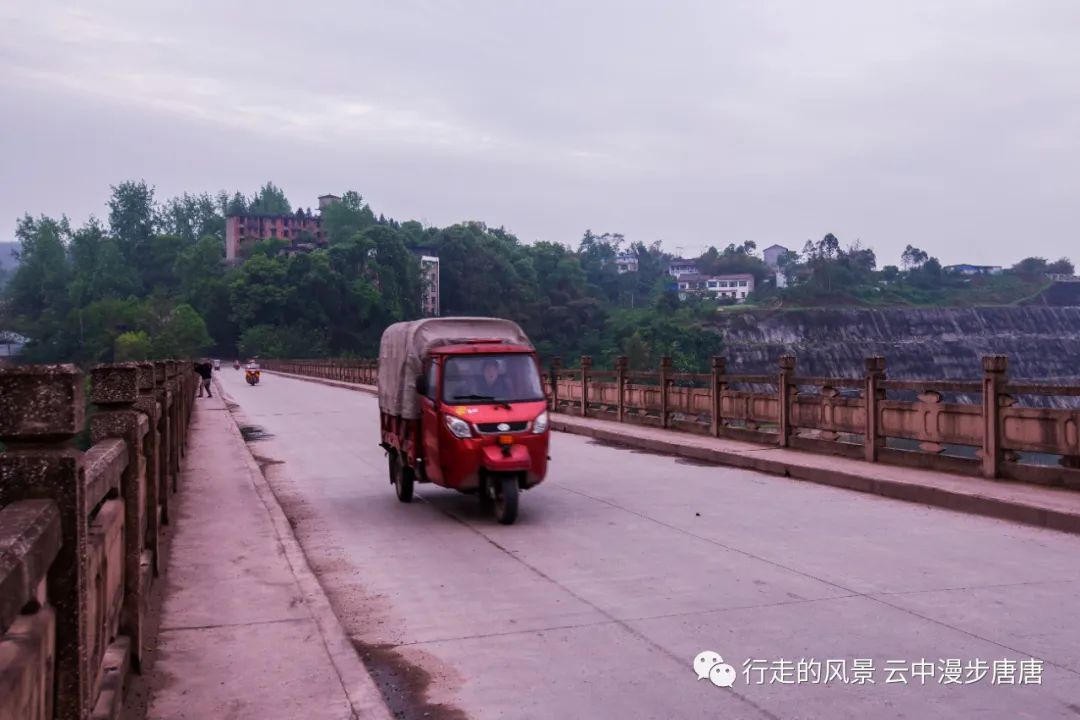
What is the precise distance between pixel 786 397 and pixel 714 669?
1230 cm

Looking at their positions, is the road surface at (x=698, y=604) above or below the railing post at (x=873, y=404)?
below

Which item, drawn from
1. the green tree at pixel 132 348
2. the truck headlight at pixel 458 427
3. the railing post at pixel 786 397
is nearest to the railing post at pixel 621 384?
the railing post at pixel 786 397

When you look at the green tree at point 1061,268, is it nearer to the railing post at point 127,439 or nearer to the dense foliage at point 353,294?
the dense foliage at point 353,294

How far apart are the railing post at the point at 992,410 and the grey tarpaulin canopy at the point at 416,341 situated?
19.3ft

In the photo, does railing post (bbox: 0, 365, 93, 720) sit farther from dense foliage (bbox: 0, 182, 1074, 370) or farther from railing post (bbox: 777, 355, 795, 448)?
dense foliage (bbox: 0, 182, 1074, 370)

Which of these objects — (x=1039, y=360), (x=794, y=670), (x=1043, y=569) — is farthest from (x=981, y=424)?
(x=1039, y=360)

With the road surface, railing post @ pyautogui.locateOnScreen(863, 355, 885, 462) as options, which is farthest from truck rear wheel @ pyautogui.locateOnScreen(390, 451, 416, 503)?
railing post @ pyautogui.locateOnScreen(863, 355, 885, 462)

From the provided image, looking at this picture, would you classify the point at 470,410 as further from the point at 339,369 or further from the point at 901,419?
the point at 339,369

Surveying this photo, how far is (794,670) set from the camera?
5730 mm

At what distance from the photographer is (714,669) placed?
578 centimetres

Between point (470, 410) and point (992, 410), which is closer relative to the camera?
point (470, 410)

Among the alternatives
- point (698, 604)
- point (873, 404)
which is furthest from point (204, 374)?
point (698, 604)

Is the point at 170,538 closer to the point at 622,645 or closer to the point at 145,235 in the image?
the point at 622,645

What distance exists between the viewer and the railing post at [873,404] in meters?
14.9
